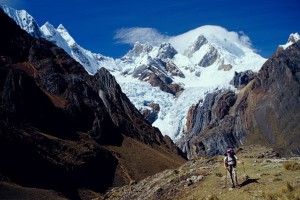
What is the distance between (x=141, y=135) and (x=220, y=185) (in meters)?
151

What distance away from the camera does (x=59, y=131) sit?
458 feet

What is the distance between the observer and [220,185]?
115ft

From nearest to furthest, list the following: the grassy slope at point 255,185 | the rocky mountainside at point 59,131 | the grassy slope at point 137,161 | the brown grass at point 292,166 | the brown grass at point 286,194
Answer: the brown grass at point 286,194
the grassy slope at point 255,185
the brown grass at point 292,166
the rocky mountainside at point 59,131
the grassy slope at point 137,161

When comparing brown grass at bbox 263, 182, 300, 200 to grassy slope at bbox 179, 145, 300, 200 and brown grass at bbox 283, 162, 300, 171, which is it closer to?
grassy slope at bbox 179, 145, 300, 200

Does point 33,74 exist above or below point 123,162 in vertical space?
above

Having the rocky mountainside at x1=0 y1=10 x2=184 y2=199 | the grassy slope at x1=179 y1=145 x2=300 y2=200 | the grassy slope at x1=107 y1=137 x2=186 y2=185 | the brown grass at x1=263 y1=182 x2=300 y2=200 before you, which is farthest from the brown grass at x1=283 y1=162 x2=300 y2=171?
the grassy slope at x1=107 y1=137 x2=186 y2=185

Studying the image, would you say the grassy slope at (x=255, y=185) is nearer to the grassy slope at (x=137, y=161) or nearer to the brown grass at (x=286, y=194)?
the brown grass at (x=286, y=194)

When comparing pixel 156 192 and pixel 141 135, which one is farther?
pixel 141 135

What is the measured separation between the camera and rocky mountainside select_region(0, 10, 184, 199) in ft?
349

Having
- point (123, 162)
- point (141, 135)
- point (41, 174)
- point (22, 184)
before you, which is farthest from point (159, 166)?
point (22, 184)

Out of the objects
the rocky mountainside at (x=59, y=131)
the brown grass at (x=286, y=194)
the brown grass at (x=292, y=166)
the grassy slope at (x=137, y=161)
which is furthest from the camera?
the grassy slope at (x=137, y=161)

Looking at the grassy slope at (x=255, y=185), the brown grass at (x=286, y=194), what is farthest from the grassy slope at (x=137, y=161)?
the brown grass at (x=286, y=194)

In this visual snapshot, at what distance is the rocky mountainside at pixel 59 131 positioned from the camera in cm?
10644

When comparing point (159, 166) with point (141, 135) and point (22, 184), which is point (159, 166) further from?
point (22, 184)
